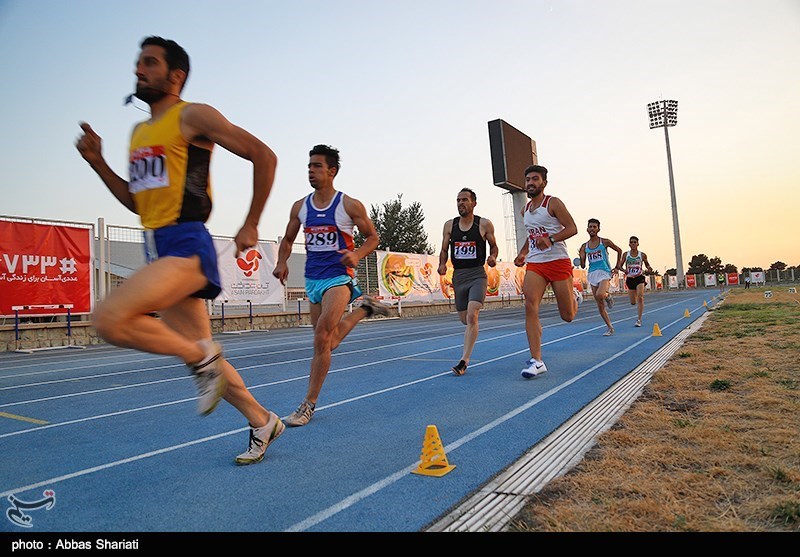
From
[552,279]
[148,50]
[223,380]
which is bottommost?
[223,380]

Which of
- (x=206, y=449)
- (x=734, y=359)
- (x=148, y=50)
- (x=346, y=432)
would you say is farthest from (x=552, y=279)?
Result: (x=148, y=50)

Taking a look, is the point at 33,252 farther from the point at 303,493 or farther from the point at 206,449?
the point at 303,493

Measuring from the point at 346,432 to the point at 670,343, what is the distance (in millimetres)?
6996

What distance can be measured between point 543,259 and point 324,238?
3.09 metres

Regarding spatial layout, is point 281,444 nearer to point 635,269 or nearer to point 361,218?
point 361,218

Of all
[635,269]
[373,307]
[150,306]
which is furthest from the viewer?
[635,269]

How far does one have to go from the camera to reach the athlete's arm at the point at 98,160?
285 cm

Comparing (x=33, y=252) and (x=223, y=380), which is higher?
(x=33, y=252)

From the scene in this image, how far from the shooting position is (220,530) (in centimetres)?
216

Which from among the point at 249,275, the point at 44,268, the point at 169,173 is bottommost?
the point at 169,173

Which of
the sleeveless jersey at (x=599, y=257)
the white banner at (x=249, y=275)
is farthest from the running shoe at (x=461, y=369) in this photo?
the white banner at (x=249, y=275)

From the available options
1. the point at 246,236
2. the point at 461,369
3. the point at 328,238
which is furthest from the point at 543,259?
the point at 246,236

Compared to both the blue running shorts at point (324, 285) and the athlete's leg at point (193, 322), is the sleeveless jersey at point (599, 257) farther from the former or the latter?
the athlete's leg at point (193, 322)

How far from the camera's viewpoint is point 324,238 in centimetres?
425
